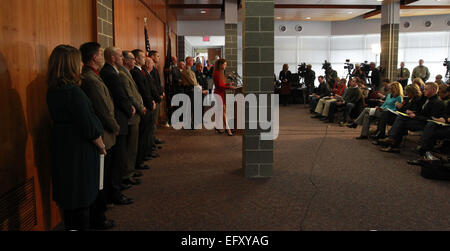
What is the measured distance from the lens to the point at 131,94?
3.82 metres

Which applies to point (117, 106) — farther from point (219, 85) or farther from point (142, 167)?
point (219, 85)

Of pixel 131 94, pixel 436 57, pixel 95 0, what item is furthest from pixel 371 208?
pixel 436 57

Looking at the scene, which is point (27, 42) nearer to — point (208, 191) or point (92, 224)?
point (92, 224)

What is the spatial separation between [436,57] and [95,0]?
16616mm

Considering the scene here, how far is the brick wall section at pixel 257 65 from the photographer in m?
4.40

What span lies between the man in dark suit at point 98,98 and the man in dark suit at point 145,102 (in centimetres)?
164

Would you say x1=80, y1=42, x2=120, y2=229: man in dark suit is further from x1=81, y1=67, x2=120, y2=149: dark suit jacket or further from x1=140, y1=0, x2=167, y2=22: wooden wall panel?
x1=140, y1=0, x2=167, y2=22: wooden wall panel

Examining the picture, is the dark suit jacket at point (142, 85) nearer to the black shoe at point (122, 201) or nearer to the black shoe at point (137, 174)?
the black shoe at point (137, 174)

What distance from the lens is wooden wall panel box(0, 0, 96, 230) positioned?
2.33 metres

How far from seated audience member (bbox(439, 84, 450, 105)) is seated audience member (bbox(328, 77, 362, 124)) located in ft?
10.3

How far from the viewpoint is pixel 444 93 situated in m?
5.66

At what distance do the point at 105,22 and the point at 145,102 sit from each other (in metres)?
1.04

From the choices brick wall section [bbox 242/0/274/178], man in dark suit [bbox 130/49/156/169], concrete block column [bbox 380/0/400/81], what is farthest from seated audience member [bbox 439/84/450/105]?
concrete block column [bbox 380/0/400/81]

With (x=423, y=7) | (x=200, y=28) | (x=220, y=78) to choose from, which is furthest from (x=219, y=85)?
(x=423, y=7)
